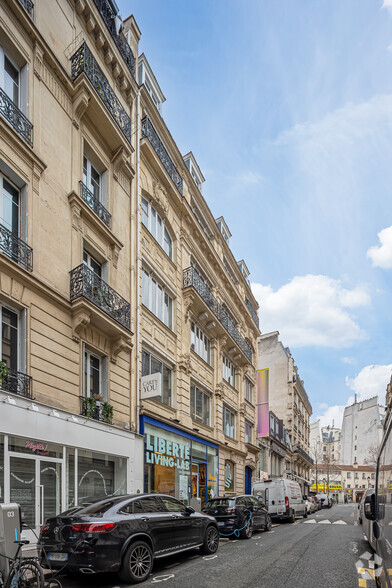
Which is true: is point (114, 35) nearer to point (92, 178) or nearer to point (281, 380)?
point (92, 178)

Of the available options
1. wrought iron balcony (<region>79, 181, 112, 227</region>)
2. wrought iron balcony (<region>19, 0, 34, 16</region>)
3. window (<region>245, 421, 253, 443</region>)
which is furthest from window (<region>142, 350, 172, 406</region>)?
window (<region>245, 421, 253, 443</region>)

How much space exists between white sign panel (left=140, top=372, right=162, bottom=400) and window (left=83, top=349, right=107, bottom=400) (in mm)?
2082

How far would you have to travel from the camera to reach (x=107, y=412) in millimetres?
14008

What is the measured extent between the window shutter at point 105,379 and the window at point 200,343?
28.7ft

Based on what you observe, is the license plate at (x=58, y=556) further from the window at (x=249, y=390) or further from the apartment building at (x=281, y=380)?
the apartment building at (x=281, y=380)

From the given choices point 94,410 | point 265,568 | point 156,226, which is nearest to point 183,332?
point 156,226

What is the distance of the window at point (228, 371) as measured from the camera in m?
29.0

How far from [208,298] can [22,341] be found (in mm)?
14444

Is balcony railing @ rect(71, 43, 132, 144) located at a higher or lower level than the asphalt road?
higher

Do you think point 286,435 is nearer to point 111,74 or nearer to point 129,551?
point 111,74

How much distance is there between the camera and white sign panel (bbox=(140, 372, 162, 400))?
53.0ft

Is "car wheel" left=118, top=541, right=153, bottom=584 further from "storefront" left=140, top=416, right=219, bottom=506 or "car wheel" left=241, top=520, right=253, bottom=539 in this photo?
"storefront" left=140, top=416, right=219, bottom=506

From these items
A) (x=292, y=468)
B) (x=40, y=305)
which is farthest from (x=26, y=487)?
(x=292, y=468)

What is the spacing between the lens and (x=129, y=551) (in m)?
8.21
